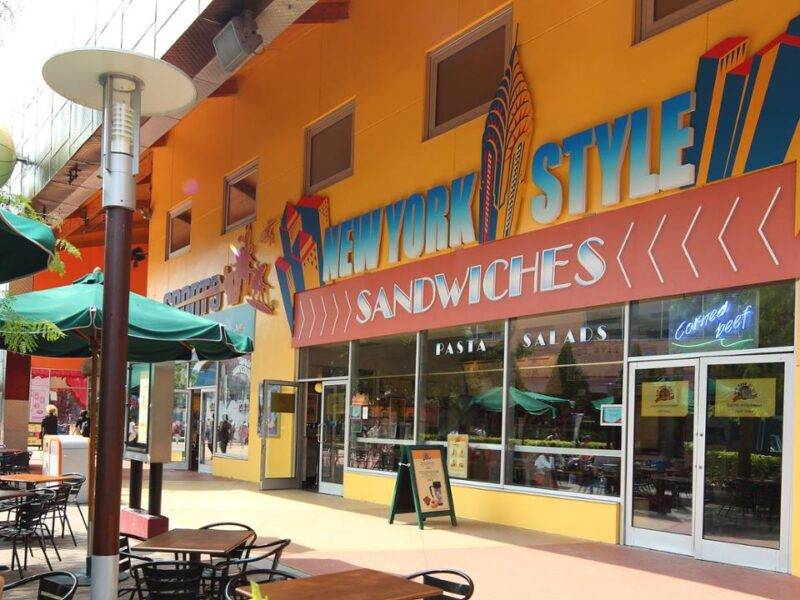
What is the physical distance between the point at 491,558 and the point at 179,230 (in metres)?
15.6

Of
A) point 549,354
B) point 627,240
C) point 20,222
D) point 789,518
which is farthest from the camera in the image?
point 549,354

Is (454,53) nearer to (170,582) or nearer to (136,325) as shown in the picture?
(136,325)

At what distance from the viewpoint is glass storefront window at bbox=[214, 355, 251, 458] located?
16969 mm

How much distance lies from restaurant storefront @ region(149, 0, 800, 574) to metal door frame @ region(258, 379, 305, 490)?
0.05m

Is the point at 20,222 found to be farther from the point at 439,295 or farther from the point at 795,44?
the point at 439,295

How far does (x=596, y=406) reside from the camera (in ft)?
30.8

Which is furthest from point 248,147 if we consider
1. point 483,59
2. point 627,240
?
point 627,240

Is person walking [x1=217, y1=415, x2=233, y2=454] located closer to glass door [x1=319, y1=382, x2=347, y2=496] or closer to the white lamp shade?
glass door [x1=319, y1=382, x2=347, y2=496]

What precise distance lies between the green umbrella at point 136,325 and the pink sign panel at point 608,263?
374cm

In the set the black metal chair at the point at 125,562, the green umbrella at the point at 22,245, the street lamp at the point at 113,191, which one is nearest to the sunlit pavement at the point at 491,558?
the black metal chair at the point at 125,562

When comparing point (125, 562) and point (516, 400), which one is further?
point (516, 400)

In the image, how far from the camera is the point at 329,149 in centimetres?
1477

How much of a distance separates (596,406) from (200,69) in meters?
7.22

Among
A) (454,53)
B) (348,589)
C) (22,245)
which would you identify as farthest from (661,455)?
(22,245)
